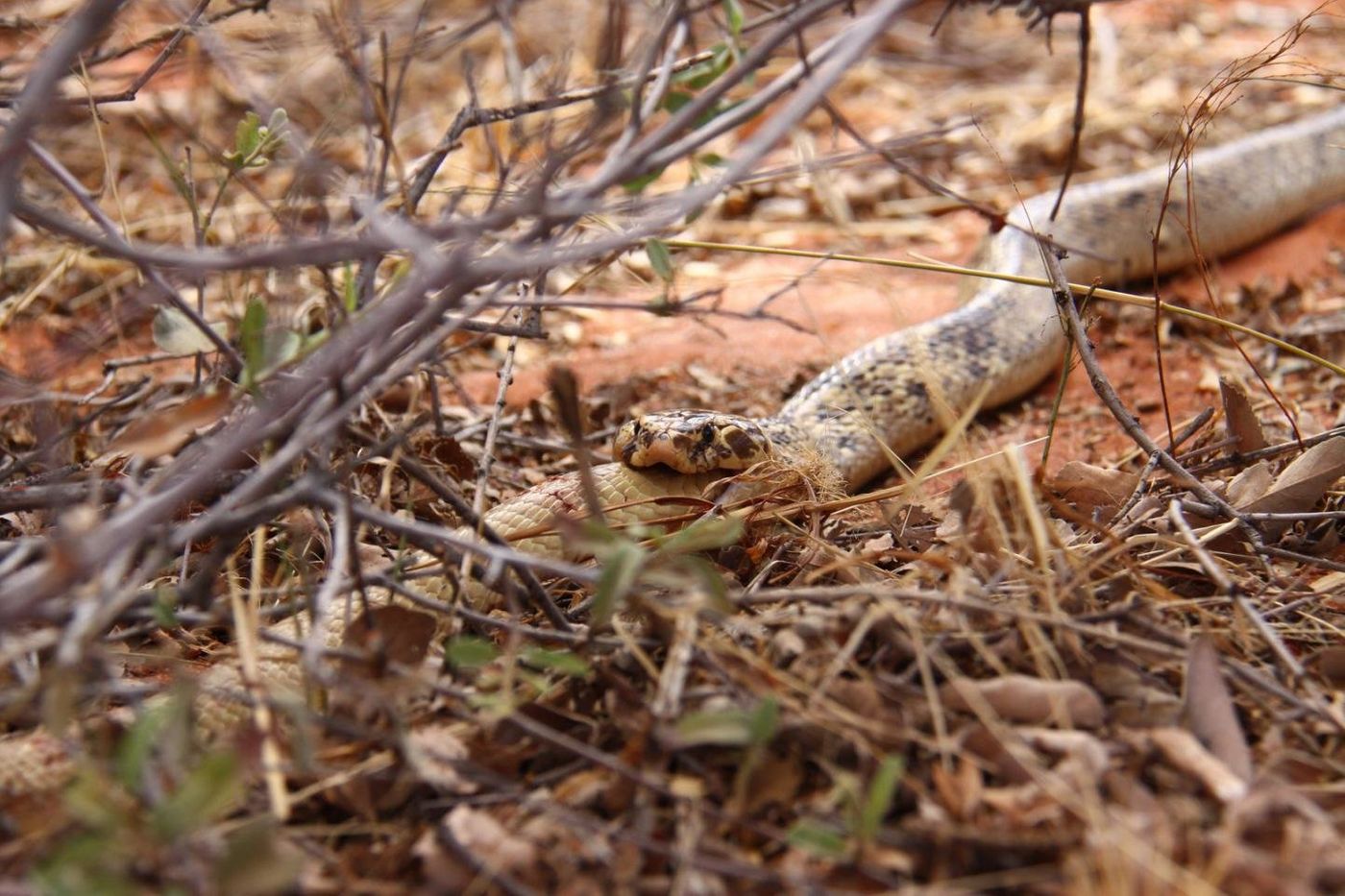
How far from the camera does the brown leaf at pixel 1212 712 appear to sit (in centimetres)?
194

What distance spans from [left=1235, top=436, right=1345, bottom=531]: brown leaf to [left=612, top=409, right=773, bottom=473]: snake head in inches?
49.7

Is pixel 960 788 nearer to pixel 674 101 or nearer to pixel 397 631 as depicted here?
pixel 397 631

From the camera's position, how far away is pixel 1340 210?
251 inches

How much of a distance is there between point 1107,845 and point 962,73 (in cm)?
810

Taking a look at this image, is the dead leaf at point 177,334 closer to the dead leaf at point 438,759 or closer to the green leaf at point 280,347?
the green leaf at point 280,347

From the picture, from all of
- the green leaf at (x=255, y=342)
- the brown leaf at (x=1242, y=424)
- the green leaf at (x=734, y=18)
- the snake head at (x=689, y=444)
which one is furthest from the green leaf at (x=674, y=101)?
the brown leaf at (x=1242, y=424)

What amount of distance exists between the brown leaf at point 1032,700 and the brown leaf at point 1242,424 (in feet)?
4.28

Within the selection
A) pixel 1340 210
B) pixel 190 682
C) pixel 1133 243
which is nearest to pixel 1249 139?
pixel 1340 210

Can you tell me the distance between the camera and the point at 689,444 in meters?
3.27

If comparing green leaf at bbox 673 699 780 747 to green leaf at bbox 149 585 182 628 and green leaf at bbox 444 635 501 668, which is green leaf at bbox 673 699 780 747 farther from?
green leaf at bbox 149 585 182 628

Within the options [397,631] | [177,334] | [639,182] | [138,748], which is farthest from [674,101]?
[138,748]

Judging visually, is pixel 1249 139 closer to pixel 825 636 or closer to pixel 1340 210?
pixel 1340 210

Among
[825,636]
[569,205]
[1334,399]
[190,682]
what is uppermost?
[569,205]

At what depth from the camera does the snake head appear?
3.26 metres
